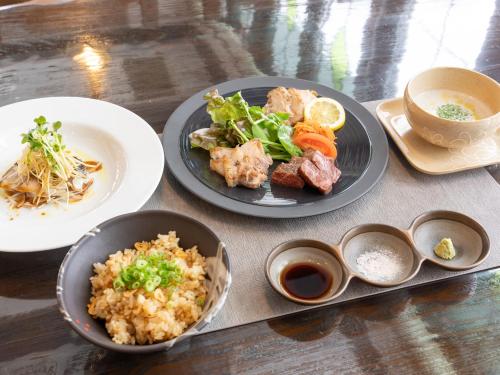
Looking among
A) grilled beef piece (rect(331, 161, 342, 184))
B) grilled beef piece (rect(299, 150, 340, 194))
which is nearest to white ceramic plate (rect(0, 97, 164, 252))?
grilled beef piece (rect(299, 150, 340, 194))

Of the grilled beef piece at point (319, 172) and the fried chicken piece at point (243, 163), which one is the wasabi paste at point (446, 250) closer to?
the grilled beef piece at point (319, 172)

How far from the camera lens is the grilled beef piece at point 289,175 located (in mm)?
1843

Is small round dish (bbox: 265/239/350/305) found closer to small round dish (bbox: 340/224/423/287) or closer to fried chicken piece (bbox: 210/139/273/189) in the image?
small round dish (bbox: 340/224/423/287)

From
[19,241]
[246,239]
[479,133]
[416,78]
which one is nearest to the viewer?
[19,241]

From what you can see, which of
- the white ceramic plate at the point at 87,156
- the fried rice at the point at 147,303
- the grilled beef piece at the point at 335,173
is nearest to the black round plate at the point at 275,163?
the grilled beef piece at the point at 335,173

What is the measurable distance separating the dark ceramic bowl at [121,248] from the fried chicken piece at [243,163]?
37 cm

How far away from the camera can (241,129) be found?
6.73 ft

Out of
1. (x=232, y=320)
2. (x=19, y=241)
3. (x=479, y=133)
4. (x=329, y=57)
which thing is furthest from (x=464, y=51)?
(x=19, y=241)

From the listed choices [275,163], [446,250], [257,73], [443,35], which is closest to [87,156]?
[275,163]

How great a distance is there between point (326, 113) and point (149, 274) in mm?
1145

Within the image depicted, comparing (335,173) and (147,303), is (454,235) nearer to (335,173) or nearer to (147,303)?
(335,173)

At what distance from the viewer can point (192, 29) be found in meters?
2.80

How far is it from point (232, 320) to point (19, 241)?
27.9 inches

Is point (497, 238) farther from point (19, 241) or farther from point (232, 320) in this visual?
point (19, 241)
